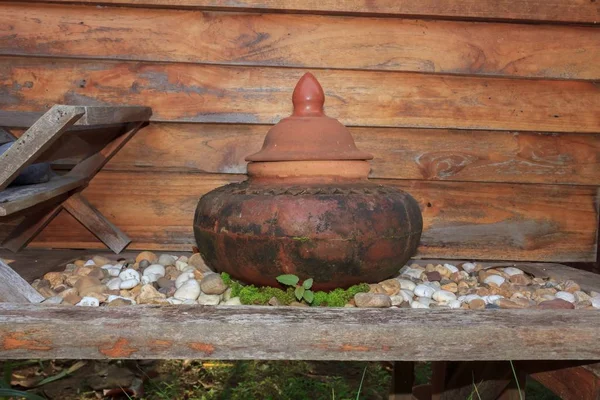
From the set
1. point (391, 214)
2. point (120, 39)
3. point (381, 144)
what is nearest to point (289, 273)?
point (391, 214)

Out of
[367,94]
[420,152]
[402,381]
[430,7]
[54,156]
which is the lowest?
[402,381]

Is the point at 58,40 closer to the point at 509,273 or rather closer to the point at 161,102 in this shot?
the point at 161,102

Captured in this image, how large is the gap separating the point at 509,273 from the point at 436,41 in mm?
1073

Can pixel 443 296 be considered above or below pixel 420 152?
below

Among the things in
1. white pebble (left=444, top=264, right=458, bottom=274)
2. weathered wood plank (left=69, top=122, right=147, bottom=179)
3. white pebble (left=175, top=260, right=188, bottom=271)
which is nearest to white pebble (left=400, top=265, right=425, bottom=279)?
white pebble (left=444, top=264, right=458, bottom=274)

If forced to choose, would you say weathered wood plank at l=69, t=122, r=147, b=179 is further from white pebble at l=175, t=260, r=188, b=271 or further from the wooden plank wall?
white pebble at l=175, t=260, r=188, b=271

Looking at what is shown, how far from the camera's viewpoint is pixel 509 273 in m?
2.43

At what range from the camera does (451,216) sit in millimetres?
2664

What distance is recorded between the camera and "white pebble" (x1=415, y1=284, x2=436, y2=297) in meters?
2.07

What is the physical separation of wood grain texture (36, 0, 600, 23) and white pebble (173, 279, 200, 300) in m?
1.22

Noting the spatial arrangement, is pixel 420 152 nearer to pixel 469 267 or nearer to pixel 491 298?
pixel 469 267

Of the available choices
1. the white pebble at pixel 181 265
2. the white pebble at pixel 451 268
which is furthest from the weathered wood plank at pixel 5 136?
the white pebble at pixel 451 268

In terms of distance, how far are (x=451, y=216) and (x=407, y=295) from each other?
2.51 feet

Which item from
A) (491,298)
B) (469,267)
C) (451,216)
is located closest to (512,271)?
(469,267)
